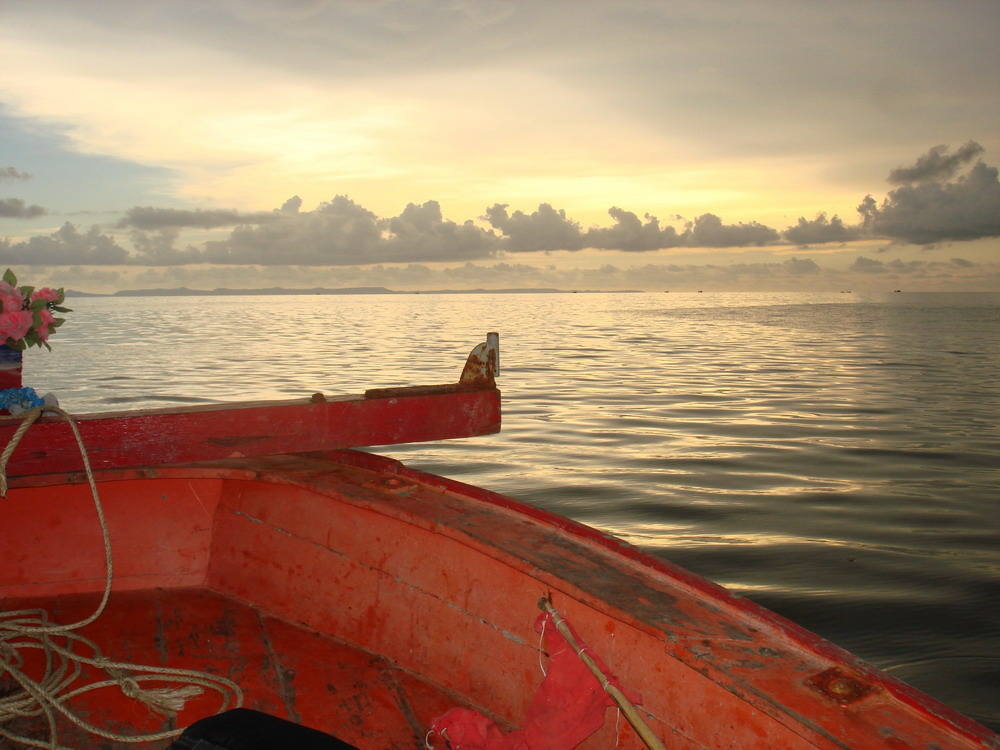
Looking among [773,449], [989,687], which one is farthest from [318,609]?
[773,449]

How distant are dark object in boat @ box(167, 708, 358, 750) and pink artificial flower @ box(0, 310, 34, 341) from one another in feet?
8.87

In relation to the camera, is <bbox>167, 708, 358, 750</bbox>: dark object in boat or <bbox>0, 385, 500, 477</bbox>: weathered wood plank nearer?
<bbox>167, 708, 358, 750</bbox>: dark object in boat

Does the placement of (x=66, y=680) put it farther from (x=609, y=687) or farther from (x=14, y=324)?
(x=609, y=687)

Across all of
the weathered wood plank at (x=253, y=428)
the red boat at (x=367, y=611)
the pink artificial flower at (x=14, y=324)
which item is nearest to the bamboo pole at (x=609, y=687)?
the red boat at (x=367, y=611)

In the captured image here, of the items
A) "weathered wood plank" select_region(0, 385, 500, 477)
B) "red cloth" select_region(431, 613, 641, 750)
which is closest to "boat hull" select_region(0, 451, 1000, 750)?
"red cloth" select_region(431, 613, 641, 750)

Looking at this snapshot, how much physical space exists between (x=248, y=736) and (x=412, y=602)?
1541mm

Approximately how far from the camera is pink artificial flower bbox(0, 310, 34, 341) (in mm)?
3371

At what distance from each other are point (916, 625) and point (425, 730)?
3.61 metres

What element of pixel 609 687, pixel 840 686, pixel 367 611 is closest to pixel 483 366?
pixel 367 611

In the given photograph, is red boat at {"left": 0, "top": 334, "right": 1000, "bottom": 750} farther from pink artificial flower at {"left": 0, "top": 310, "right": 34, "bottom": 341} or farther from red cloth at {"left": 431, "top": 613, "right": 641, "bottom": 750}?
pink artificial flower at {"left": 0, "top": 310, "right": 34, "bottom": 341}

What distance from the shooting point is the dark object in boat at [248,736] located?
1.38 metres

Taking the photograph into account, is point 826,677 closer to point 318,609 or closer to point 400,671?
point 400,671

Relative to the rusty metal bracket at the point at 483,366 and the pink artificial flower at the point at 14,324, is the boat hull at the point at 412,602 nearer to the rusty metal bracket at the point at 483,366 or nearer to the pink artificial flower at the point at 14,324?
the rusty metal bracket at the point at 483,366

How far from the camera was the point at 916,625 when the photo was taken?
4.68 meters
